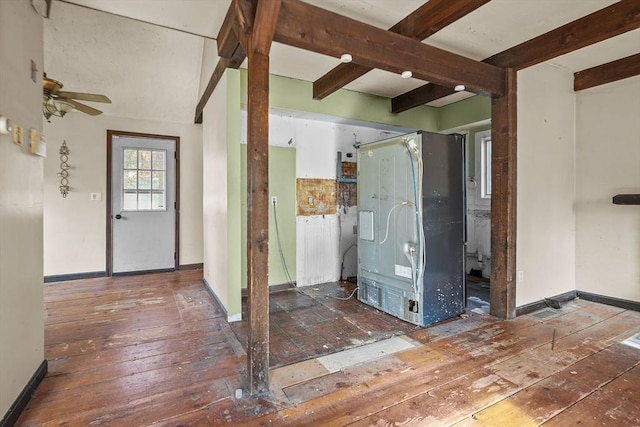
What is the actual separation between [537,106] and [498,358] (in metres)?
2.66

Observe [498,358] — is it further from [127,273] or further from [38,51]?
[127,273]

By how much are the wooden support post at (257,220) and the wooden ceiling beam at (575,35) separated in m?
2.45

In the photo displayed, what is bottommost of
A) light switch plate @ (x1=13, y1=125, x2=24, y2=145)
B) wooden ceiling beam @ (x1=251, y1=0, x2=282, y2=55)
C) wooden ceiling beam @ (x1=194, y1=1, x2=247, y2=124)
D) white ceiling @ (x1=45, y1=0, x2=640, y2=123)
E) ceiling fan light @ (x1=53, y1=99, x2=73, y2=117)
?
light switch plate @ (x1=13, y1=125, x2=24, y2=145)

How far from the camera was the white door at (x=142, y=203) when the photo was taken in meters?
4.87

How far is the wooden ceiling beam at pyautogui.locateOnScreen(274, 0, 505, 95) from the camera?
212 cm

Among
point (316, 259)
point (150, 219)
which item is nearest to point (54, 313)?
point (150, 219)

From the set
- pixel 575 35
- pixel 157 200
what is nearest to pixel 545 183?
pixel 575 35

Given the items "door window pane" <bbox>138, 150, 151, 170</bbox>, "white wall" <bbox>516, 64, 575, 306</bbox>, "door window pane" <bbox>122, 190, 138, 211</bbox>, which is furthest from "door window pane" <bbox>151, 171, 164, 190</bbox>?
"white wall" <bbox>516, 64, 575, 306</bbox>

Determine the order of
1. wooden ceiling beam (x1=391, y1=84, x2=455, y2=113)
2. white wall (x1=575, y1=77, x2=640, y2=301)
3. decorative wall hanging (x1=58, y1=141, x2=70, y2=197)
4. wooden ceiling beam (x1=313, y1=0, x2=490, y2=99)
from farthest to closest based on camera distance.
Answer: decorative wall hanging (x1=58, y1=141, x2=70, y2=197) < wooden ceiling beam (x1=391, y1=84, x2=455, y2=113) < white wall (x1=575, y1=77, x2=640, y2=301) < wooden ceiling beam (x1=313, y1=0, x2=490, y2=99)

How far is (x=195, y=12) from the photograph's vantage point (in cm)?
241

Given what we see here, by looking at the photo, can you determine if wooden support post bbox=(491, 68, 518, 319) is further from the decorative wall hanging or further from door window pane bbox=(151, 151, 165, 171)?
the decorative wall hanging

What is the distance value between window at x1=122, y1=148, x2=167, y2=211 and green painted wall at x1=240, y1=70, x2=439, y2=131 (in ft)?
8.49

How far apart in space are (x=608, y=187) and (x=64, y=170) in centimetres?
708

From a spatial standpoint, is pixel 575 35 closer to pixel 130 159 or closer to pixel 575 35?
pixel 575 35
